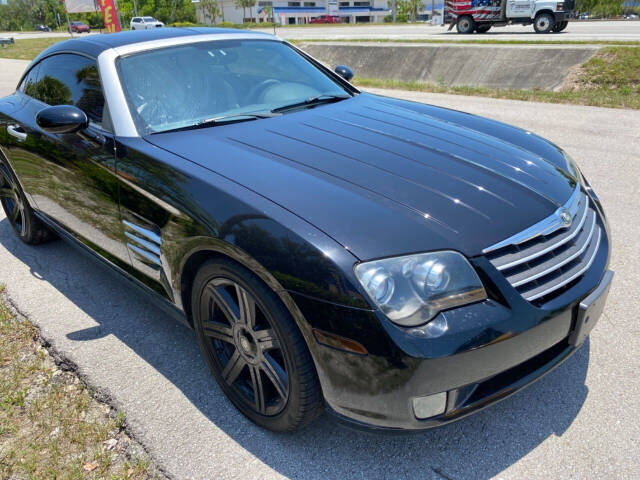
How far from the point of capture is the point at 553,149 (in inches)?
112

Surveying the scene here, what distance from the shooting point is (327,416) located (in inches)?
88.7

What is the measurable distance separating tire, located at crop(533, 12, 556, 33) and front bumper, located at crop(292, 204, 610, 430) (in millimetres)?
22193

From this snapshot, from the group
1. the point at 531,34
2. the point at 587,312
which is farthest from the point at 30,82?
the point at 531,34

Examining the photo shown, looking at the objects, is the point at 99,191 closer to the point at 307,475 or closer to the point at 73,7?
the point at 307,475

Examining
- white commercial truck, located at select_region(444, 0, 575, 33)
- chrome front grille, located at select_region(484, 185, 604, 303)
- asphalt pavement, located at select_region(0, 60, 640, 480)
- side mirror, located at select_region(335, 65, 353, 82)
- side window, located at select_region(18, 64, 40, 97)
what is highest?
white commercial truck, located at select_region(444, 0, 575, 33)

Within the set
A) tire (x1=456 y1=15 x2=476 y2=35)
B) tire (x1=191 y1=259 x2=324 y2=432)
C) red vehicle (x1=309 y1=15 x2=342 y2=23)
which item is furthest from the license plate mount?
red vehicle (x1=309 y1=15 x2=342 y2=23)

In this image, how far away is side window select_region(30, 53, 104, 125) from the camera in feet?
9.40

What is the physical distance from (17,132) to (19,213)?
844mm

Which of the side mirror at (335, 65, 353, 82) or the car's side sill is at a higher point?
the side mirror at (335, 65, 353, 82)

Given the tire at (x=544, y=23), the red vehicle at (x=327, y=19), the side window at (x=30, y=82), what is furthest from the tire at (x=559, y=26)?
the red vehicle at (x=327, y=19)

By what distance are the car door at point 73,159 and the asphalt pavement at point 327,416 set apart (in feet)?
1.48

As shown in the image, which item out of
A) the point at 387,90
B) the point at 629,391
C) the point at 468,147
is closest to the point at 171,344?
the point at 468,147

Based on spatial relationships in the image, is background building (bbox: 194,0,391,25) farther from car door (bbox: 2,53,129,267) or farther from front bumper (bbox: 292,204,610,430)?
front bumper (bbox: 292,204,610,430)

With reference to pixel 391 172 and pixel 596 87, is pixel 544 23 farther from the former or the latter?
pixel 391 172
